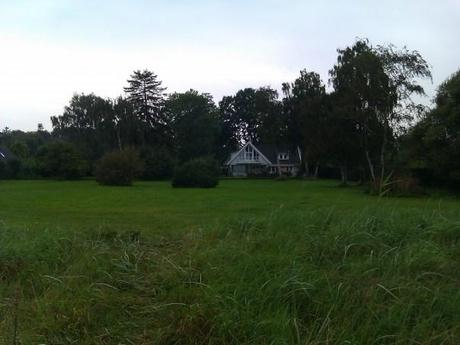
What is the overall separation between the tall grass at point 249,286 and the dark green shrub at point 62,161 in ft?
212

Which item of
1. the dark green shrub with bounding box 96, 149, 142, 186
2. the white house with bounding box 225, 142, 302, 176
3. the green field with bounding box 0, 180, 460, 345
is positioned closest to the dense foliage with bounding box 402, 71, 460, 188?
the dark green shrub with bounding box 96, 149, 142, 186

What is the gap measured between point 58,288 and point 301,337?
242cm

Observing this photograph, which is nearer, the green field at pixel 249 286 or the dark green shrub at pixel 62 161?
the green field at pixel 249 286

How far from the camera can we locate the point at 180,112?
91.6 m

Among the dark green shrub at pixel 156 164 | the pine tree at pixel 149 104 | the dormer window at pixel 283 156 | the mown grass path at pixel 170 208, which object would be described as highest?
the pine tree at pixel 149 104

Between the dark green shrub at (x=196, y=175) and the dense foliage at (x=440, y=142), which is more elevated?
the dense foliage at (x=440, y=142)

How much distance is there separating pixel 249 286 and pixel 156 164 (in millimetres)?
71526

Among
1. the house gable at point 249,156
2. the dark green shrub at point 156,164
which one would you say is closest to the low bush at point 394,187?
the dark green shrub at point 156,164

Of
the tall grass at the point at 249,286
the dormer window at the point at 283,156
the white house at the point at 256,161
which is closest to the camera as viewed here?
the tall grass at the point at 249,286

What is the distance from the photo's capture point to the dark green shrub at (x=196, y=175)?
49.8 metres

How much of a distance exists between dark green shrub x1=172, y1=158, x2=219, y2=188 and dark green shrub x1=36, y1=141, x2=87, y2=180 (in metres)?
22.8

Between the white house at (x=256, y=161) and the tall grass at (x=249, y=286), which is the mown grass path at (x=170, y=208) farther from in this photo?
the white house at (x=256, y=161)

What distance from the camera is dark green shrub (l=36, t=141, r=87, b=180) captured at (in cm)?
6856

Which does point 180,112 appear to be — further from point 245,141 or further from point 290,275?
point 290,275
